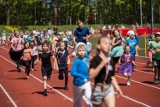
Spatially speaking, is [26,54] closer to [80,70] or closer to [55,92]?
[55,92]

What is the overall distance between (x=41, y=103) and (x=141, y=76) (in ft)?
23.5

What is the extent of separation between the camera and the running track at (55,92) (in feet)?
38.1

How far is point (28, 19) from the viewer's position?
4382 inches

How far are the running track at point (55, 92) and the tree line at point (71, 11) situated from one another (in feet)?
Result: 285

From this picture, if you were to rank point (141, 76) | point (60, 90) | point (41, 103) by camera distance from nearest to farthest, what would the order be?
point (41, 103) → point (60, 90) → point (141, 76)

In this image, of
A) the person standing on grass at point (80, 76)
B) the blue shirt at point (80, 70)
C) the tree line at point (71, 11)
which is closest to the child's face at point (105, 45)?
the person standing on grass at point (80, 76)

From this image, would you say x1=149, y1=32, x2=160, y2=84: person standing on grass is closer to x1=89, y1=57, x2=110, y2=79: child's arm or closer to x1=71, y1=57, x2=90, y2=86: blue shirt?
x1=71, y1=57, x2=90, y2=86: blue shirt

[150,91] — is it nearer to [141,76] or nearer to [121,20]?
[141,76]

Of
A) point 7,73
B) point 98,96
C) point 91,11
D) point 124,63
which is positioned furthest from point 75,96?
point 91,11

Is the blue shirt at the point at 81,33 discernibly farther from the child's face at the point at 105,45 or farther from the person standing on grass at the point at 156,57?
the child's face at the point at 105,45

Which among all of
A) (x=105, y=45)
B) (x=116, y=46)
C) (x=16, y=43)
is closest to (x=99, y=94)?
(x=105, y=45)

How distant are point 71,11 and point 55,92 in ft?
320

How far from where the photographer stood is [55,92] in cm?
1378

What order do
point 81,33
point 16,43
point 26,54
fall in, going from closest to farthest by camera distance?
point 81,33 → point 26,54 → point 16,43
